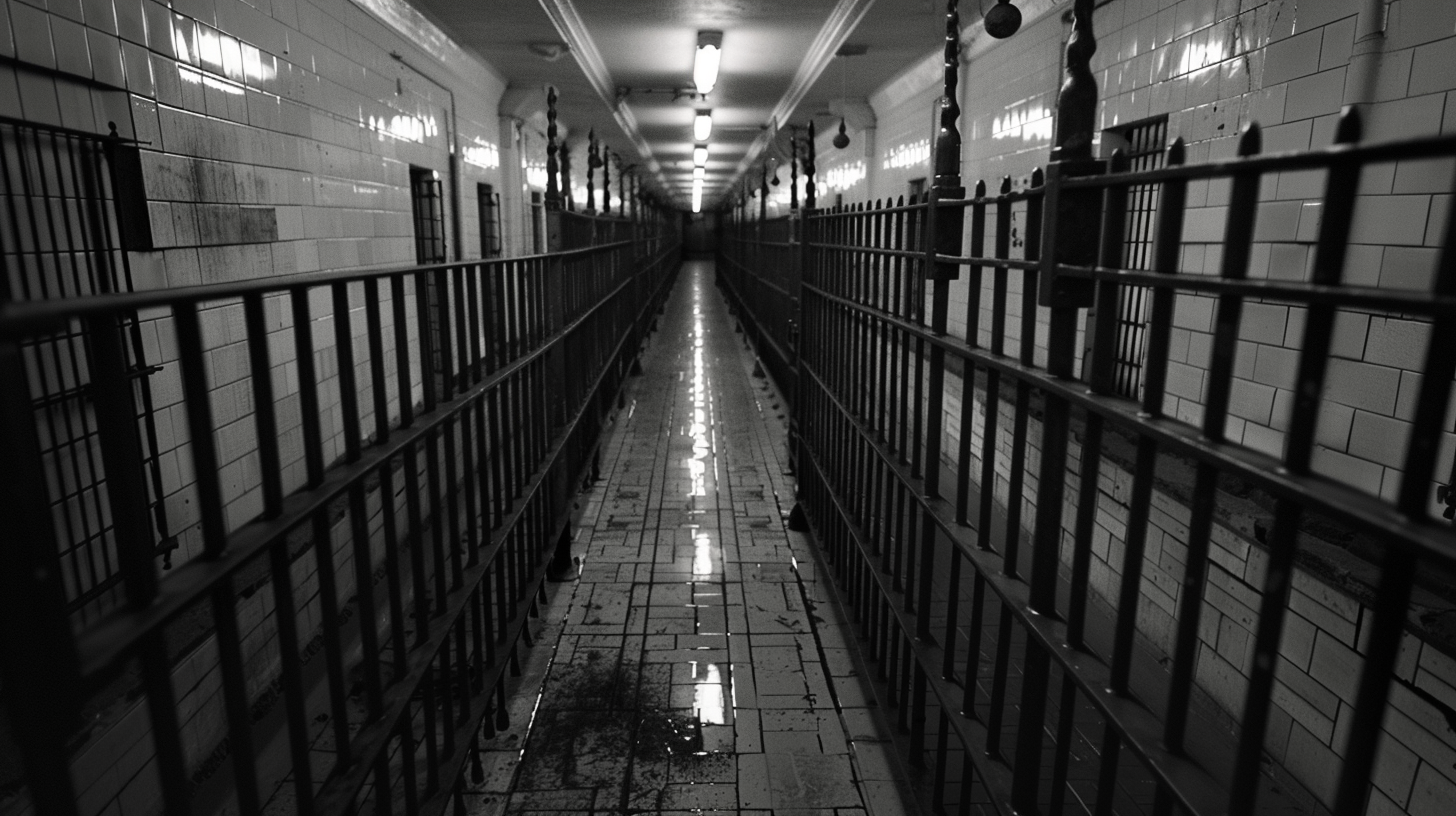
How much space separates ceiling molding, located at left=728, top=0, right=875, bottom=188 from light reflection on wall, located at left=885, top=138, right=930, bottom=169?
1460mm

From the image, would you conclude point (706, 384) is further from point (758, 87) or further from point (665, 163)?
point (665, 163)

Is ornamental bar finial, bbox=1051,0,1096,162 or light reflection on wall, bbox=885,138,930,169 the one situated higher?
light reflection on wall, bbox=885,138,930,169

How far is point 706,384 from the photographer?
11773 mm

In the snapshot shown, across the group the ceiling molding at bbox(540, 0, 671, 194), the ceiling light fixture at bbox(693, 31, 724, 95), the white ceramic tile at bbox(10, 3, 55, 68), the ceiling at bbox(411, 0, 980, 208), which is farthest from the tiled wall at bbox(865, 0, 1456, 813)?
the ceiling molding at bbox(540, 0, 671, 194)

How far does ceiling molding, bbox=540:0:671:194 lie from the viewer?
7805 mm

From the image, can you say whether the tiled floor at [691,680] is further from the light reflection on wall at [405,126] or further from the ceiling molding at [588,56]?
the ceiling molding at [588,56]

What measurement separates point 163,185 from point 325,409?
1.89 meters

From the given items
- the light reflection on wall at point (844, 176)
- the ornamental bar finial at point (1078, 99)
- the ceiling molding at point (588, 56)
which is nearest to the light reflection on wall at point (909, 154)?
the light reflection on wall at point (844, 176)

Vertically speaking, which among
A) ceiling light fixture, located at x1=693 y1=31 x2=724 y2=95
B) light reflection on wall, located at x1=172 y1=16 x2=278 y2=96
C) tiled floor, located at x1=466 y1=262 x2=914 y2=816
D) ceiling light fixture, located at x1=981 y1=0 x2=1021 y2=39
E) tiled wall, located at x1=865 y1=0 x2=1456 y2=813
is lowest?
tiled floor, located at x1=466 y1=262 x2=914 y2=816

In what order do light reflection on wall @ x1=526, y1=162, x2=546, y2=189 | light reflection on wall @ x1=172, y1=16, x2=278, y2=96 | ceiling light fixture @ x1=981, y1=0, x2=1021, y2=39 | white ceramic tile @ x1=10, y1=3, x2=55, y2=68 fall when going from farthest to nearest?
1. light reflection on wall @ x1=526, y1=162, x2=546, y2=189
2. ceiling light fixture @ x1=981, y1=0, x2=1021, y2=39
3. light reflection on wall @ x1=172, y1=16, x2=278, y2=96
4. white ceramic tile @ x1=10, y1=3, x2=55, y2=68

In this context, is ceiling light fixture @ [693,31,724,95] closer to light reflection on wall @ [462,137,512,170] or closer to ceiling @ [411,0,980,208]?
ceiling @ [411,0,980,208]

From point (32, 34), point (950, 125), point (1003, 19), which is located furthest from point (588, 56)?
point (950, 125)

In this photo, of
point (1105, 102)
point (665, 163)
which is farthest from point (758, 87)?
point (665, 163)

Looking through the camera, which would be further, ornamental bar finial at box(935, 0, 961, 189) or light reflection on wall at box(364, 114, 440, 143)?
light reflection on wall at box(364, 114, 440, 143)
